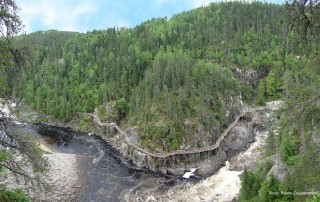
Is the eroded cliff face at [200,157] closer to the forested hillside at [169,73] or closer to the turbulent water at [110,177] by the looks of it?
the turbulent water at [110,177]

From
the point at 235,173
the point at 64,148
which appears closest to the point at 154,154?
the point at 235,173

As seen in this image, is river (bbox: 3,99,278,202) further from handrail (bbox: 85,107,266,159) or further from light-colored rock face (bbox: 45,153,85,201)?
handrail (bbox: 85,107,266,159)

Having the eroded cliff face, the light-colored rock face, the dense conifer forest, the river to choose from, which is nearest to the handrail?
the eroded cliff face

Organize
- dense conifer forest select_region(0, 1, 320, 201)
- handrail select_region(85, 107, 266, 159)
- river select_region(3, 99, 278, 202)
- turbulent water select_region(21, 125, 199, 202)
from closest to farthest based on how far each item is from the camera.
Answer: river select_region(3, 99, 278, 202) → turbulent water select_region(21, 125, 199, 202) → handrail select_region(85, 107, 266, 159) → dense conifer forest select_region(0, 1, 320, 201)

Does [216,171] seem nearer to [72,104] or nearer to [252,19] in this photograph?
[72,104]

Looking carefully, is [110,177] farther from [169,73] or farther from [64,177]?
[169,73]

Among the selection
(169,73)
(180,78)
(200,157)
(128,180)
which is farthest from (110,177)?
(169,73)

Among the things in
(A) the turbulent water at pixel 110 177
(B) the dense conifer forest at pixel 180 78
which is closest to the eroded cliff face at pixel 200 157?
(A) the turbulent water at pixel 110 177
